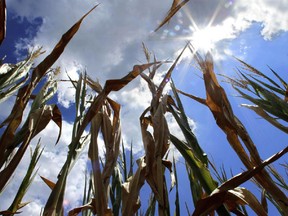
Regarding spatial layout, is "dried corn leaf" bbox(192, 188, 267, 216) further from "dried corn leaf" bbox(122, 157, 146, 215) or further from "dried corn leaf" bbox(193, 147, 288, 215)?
"dried corn leaf" bbox(122, 157, 146, 215)

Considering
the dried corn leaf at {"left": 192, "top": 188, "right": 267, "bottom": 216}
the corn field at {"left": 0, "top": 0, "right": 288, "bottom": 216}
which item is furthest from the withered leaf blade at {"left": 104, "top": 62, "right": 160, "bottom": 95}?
the dried corn leaf at {"left": 192, "top": 188, "right": 267, "bottom": 216}

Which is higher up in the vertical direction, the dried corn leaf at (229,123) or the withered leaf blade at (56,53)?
the withered leaf blade at (56,53)

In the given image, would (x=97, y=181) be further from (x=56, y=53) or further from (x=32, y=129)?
(x=56, y=53)

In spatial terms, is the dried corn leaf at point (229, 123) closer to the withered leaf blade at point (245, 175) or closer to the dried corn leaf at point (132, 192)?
the withered leaf blade at point (245, 175)

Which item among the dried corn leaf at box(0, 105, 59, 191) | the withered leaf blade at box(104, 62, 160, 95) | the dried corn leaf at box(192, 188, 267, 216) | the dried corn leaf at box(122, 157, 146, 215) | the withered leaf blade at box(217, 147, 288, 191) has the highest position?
the withered leaf blade at box(104, 62, 160, 95)

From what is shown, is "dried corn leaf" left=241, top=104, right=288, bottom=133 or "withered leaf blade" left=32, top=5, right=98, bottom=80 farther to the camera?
"dried corn leaf" left=241, top=104, right=288, bottom=133

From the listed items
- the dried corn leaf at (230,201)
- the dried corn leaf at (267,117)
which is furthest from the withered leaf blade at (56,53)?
→ the dried corn leaf at (267,117)

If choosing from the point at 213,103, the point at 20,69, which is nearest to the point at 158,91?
the point at 213,103

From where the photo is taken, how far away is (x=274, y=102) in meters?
1.01

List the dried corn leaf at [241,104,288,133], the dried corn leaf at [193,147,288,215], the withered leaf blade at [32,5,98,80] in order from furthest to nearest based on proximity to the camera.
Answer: the dried corn leaf at [241,104,288,133], the withered leaf blade at [32,5,98,80], the dried corn leaf at [193,147,288,215]

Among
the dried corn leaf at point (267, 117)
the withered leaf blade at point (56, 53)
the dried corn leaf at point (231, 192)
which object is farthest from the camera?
the dried corn leaf at point (267, 117)

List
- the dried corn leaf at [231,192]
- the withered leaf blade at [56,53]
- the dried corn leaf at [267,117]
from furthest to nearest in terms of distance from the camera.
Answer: the dried corn leaf at [267,117]
the withered leaf blade at [56,53]
the dried corn leaf at [231,192]

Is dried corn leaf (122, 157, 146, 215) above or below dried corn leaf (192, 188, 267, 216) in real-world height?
above

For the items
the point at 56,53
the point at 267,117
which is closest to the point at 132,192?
the point at 56,53
